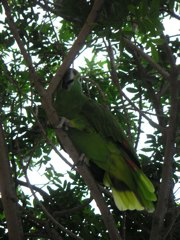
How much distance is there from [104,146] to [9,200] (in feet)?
2.26

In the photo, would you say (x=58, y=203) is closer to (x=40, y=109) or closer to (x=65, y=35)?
(x=40, y=109)

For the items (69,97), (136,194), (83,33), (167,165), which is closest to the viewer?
(83,33)

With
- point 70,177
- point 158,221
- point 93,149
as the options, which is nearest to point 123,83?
point 93,149

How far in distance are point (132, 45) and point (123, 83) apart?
0.59 m

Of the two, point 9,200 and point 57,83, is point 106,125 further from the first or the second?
point 9,200

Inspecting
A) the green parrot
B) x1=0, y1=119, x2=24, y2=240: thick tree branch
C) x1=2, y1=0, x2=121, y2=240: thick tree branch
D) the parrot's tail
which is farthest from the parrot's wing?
x1=0, y1=119, x2=24, y2=240: thick tree branch

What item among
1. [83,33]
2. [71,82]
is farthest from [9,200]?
[83,33]

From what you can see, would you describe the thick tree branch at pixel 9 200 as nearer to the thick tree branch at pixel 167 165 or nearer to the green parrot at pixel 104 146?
the green parrot at pixel 104 146

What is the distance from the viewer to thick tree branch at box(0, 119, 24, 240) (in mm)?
2105

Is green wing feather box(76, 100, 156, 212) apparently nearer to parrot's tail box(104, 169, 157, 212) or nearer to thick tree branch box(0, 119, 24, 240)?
parrot's tail box(104, 169, 157, 212)

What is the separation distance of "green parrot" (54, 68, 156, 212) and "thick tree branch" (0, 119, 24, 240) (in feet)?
1.56

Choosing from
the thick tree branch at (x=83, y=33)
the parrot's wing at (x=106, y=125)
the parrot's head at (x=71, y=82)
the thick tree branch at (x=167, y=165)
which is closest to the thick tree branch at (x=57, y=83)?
the thick tree branch at (x=83, y=33)

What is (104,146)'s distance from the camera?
2482 mm

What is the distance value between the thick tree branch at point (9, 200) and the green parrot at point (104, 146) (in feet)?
1.56
